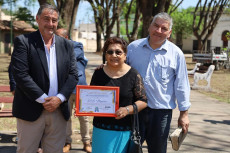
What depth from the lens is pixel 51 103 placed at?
3.28 m

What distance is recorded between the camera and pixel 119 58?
3.18 m

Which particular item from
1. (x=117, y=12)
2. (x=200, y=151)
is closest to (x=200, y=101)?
(x=200, y=151)

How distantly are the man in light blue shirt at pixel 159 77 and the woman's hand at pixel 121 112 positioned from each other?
39 cm

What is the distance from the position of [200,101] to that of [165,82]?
803 centimetres

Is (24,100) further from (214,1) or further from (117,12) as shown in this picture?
(214,1)

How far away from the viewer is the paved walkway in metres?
5.60

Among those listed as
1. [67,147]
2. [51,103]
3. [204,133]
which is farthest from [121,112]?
[204,133]

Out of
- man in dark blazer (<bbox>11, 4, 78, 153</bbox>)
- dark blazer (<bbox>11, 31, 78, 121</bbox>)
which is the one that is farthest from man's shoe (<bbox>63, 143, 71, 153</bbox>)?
dark blazer (<bbox>11, 31, 78, 121</bbox>)

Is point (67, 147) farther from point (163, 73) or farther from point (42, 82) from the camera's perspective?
point (163, 73)

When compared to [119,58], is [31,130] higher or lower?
lower

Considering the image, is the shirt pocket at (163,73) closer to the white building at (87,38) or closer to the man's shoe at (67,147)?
the man's shoe at (67,147)

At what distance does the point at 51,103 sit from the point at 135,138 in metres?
0.86

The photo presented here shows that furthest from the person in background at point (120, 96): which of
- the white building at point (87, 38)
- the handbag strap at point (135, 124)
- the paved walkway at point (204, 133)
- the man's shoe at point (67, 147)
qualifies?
the white building at point (87, 38)

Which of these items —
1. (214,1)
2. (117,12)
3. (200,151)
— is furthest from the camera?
(214,1)
